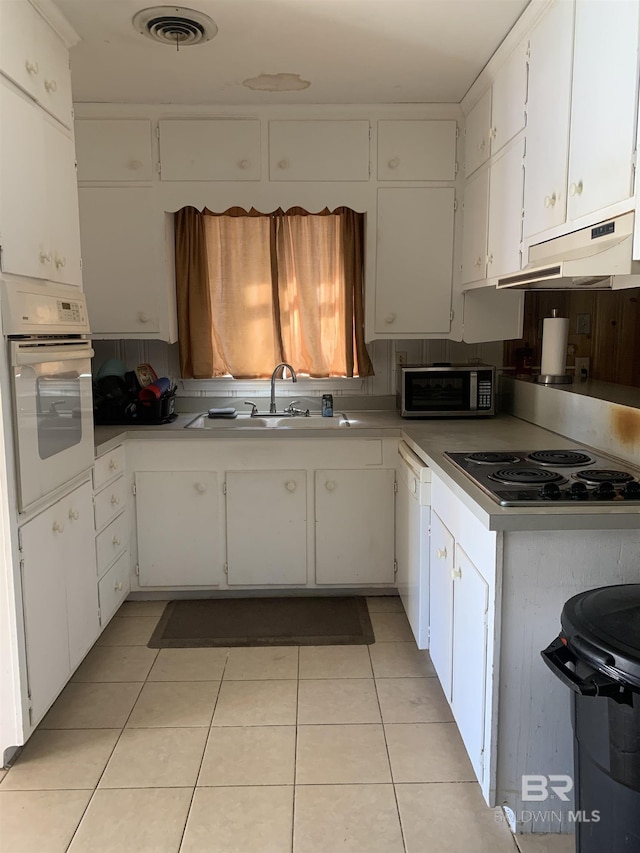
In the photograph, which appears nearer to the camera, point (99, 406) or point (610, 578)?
point (610, 578)

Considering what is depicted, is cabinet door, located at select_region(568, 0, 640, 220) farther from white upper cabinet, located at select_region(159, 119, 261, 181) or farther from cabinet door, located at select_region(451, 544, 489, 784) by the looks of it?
white upper cabinet, located at select_region(159, 119, 261, 181)

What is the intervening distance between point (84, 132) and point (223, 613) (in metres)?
2.40

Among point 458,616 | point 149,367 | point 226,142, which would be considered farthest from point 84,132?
point 458,616

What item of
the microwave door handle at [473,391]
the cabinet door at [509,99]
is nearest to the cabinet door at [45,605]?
the microwave door handle at [473,391]

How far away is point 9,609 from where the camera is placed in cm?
202

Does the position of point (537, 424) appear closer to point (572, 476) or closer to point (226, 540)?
point (572, 476)

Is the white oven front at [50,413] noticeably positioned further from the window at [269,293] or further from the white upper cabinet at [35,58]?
the window at [269,293]

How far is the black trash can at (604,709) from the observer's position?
1.30m

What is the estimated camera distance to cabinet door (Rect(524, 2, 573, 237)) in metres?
2.10

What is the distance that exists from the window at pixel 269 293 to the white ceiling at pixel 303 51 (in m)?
A: 0.60

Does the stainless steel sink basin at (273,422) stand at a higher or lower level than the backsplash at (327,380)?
lower

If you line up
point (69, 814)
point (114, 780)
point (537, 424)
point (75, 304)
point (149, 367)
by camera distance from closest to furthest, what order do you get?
point (69, 814), point (114, 780), point (75, 304), point (537, 424), point (149, 367)

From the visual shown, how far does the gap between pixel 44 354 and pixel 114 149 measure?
1.57m

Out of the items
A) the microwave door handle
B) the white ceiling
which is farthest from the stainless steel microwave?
the white ceiling
